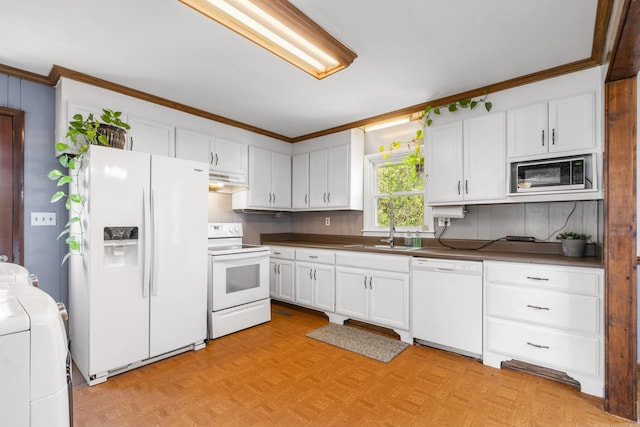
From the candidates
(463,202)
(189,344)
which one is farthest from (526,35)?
(189,344)

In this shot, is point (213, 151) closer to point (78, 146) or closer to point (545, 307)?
point (78, 146)

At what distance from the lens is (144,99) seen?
10.1 ft

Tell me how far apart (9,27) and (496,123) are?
3.67 m

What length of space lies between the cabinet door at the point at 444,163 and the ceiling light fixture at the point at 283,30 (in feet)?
4.19

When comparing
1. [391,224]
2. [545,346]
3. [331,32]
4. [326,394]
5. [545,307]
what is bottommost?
[326,394]

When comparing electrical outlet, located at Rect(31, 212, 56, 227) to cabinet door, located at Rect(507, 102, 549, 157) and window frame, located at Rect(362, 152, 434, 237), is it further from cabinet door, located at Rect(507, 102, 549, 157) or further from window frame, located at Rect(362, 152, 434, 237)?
cabinet door, located at Rect(507, 102, 549, 157)

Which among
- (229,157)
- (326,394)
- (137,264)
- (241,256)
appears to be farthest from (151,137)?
(326,394)

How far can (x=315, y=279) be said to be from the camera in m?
3.73

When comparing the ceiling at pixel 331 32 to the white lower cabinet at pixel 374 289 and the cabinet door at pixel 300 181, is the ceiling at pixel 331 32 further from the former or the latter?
the white lower cabinet at pixel 374 289

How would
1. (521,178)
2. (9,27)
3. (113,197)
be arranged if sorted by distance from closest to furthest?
(9,27), (113,197), (521,178)

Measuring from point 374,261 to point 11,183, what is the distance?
10.6 ft

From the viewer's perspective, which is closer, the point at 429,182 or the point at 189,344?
the point at 189,344

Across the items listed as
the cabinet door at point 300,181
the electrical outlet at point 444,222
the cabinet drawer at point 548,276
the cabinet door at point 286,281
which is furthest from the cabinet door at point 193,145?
the cabinet drawer at point 548,276

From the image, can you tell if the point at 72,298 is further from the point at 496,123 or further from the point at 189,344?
the point at 496,123
